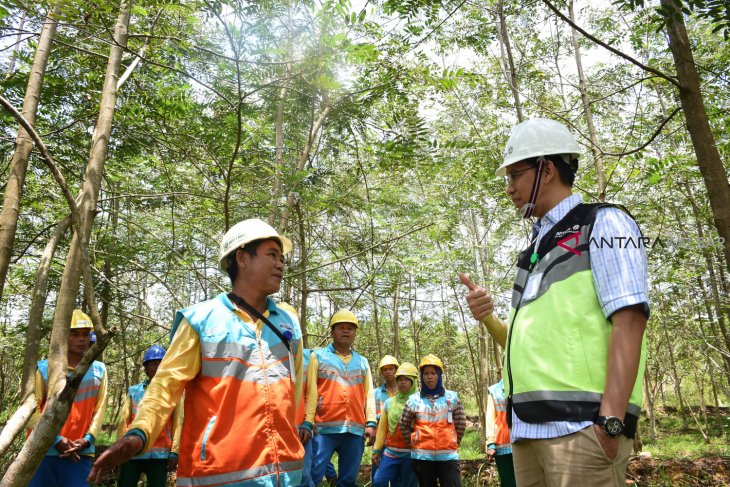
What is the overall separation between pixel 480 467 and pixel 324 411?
12.0 feet

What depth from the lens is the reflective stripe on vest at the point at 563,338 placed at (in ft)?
5.46

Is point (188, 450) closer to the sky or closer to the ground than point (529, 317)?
closer to the ground

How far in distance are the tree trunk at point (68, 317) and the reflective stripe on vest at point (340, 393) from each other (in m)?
3.48

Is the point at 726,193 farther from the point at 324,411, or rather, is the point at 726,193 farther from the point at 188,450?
the point at 324,411

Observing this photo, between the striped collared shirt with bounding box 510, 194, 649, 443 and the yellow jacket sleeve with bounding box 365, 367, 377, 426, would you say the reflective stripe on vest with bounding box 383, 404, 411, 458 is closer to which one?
the yellow jacket sleeve with bounding box 365, 367, 377, 426

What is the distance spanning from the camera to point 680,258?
8.30 meters

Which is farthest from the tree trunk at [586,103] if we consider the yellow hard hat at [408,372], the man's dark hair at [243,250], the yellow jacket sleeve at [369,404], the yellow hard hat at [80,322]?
the yellow hard hat at [80,322]

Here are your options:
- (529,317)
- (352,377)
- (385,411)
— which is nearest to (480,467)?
(385,411)

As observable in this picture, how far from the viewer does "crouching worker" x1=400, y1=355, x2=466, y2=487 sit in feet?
20.0

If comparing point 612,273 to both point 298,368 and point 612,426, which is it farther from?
point 298,368

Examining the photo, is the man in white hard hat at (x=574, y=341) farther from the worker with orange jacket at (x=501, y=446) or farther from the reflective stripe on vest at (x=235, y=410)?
the worker with orange jacket at (x=501, y=446)

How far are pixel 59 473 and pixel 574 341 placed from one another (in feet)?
14.8

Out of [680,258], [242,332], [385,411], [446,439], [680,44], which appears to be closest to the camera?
[242,332]

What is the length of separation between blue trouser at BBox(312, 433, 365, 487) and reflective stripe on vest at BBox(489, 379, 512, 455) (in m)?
1.68
